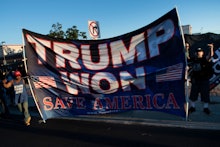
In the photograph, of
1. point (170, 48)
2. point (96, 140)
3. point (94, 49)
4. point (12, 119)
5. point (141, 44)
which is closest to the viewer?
point (96, 140)

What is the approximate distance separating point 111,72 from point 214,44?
3.76 meters

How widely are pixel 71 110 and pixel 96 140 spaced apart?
198cm

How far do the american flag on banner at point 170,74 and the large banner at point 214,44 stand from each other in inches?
102

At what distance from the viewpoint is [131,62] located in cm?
615

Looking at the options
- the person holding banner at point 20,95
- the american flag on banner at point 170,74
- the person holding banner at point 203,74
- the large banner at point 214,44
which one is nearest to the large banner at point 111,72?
the american flag on banner at point 170,74

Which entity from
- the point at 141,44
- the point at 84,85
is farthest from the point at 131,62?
the point at 84,85

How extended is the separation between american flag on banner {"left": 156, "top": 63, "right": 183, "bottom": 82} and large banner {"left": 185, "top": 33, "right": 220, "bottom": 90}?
2.60 metres

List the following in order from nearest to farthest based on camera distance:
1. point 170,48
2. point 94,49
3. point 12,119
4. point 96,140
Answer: point 96,140, point 170,48, point 94,49, point 12,119

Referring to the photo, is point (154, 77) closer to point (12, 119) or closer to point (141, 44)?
point (141, 44)

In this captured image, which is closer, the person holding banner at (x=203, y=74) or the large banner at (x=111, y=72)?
the large banner at (x=111, y=72)

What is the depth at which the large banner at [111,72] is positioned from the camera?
18.4 feet

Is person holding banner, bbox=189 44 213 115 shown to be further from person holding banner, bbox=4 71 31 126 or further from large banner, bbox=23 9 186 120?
person holding banner, bbox=4 71 31 126

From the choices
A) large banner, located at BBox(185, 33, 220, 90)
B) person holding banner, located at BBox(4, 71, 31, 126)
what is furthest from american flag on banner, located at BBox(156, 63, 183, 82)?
person holding banner, located at BBox(4, 71, 31, 126)

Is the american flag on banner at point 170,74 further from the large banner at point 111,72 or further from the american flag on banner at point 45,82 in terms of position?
the american flag on banner at point 45,82
